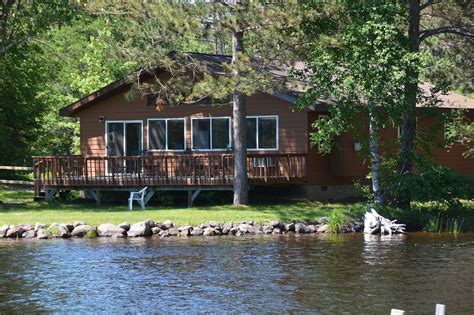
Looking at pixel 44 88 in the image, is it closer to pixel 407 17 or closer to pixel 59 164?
pixel 59 164

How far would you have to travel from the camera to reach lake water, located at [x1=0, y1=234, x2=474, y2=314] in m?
14.5

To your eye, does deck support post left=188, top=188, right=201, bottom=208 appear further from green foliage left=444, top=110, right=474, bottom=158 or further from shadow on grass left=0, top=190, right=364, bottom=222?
green foliage left=444, top=110, right=474, bottom=158

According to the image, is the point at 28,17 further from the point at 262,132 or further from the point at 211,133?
the point at 262,132

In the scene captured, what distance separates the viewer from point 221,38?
87.7 feet

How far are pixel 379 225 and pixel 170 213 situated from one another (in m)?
6.26

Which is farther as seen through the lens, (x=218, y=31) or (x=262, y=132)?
(x=262, y=132)

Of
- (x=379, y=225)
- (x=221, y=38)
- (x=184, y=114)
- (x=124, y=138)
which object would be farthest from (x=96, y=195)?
(x=379, y=225)

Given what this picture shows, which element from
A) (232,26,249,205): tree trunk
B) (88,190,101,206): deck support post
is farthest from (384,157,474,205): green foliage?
(88,190,101,206): deck support post

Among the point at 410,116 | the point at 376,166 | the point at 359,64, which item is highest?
the point at 359,64

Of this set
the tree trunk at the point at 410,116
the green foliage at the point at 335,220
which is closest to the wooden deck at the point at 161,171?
the tree trunk at the point at 410,116

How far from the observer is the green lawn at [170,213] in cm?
2483

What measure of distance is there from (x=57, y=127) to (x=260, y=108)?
19.3 metres

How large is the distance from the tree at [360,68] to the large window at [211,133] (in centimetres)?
609

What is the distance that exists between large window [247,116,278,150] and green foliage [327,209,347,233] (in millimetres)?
6076
